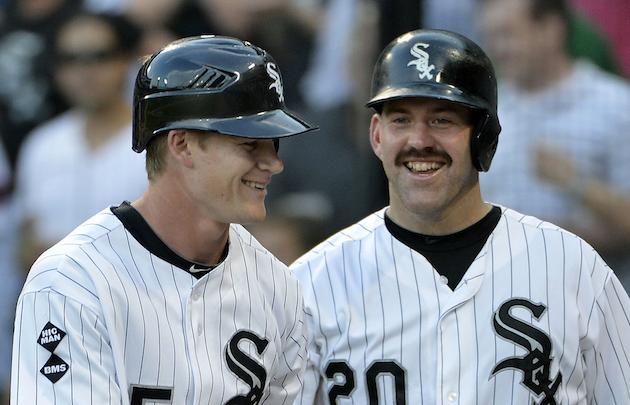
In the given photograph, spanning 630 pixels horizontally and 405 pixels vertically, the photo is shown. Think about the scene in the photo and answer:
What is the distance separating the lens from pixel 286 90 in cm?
618

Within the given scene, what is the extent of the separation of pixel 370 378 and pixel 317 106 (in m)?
2.81

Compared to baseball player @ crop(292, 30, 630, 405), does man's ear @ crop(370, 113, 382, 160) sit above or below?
above

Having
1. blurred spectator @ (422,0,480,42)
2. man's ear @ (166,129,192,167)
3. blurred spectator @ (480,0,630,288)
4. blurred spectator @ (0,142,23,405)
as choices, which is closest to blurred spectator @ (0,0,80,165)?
blurred spectator @ (0,142,23,405)

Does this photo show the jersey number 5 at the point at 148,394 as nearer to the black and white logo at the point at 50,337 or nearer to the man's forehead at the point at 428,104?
the black and white logo at the point at 50,337

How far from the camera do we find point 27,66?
6.70 meters

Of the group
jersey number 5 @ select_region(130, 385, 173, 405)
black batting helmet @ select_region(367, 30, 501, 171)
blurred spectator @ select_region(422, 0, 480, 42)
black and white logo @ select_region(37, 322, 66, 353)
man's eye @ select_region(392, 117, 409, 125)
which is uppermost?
blurred spectator @ select_region(422, 0, 480, 42)

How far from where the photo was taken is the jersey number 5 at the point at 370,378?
348 cm

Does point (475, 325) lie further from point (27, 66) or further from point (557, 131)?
point (27, 66)

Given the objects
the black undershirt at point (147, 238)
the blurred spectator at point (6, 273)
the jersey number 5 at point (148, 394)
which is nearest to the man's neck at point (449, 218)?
the black undershirt at point (147, 238)

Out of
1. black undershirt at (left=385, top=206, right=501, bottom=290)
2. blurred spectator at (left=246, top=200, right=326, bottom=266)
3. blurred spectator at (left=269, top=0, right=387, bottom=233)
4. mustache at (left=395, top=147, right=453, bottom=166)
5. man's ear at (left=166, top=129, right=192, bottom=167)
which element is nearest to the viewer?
man's ear at (left=166, top=129, right=192, bottom=167)

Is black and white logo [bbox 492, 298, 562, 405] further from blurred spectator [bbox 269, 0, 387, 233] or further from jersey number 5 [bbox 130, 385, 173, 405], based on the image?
blurred spectator [bbox 269, 0, 387, 233]

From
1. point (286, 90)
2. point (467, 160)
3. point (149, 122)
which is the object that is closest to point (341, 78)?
point (286, 90)

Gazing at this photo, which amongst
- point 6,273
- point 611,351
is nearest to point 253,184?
point 611,351

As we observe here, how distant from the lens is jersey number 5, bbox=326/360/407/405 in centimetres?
348
